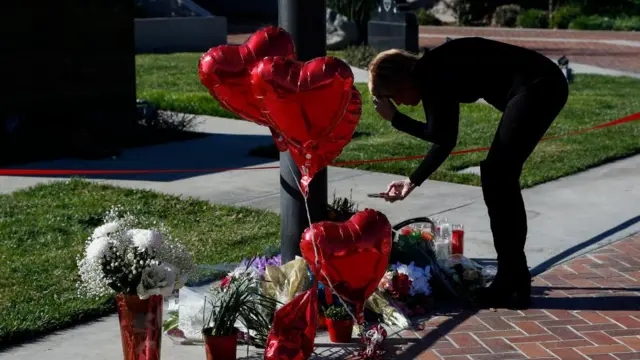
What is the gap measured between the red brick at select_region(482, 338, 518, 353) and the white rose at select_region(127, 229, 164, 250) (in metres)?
1.77

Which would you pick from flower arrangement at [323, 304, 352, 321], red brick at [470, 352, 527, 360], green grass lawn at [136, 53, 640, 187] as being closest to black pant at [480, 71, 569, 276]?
red brick at [470, 352, 527, 360]

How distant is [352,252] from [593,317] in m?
1.61

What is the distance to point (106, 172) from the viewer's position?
909cm

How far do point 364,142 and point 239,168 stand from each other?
6.35 ft

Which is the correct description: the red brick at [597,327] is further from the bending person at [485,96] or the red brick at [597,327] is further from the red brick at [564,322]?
the bending person at [485,96]

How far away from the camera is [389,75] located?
18.0 ft

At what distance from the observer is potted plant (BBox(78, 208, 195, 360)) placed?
4.69 m

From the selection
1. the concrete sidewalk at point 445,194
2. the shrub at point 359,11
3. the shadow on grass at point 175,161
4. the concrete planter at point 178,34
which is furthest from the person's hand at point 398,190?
the shrub at point 359,11

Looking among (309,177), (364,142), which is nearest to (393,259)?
(309,177)

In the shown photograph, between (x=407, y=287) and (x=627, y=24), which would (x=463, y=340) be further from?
(x=627, y=24)

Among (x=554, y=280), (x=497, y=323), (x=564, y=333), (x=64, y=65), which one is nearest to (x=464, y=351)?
(x=497, y=323)

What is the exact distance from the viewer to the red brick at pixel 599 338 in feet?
17.7

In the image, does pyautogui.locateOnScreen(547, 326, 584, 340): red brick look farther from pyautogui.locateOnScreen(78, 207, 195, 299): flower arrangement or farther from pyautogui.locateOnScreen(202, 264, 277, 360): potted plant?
pyautogui.locateOnScreen(78, 207, 195, 299): flower arrangement

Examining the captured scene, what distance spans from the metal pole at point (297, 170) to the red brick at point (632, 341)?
1780 mm
